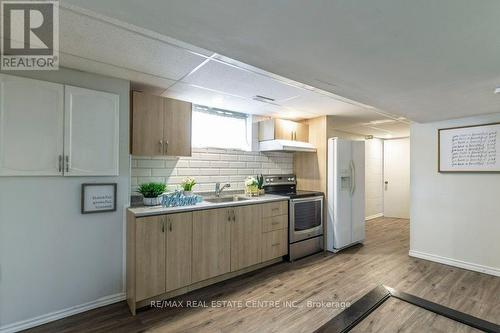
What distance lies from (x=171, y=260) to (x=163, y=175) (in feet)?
3.52

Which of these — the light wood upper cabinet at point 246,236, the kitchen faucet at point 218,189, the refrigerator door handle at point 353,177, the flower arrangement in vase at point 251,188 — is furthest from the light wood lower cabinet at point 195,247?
the refrigerator door handle at point 353,177

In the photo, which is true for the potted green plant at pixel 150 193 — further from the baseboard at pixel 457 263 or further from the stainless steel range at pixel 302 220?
the baseboard at pixel 457 263

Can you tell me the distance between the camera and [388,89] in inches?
82.0

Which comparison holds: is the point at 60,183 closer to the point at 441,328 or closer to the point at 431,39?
the point at 431,39

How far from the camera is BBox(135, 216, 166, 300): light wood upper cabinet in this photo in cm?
219

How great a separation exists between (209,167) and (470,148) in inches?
139

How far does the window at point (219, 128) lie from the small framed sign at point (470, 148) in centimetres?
284

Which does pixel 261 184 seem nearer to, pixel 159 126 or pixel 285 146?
pixel 285 146

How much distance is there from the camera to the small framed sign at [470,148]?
299cm

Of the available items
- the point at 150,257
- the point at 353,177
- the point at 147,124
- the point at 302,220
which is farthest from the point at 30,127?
the point at 353,177

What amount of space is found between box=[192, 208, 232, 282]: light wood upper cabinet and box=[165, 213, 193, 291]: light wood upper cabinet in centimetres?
7

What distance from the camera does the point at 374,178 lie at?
6367 mm

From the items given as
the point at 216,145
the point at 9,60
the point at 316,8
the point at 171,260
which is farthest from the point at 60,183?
the point at 316,8

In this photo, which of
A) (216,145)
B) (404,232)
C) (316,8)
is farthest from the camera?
(404,232)
